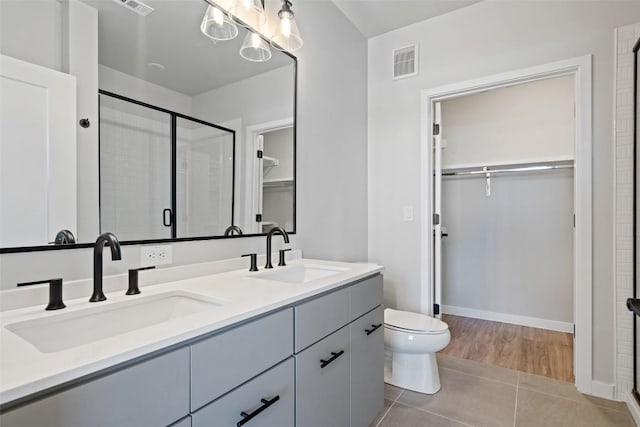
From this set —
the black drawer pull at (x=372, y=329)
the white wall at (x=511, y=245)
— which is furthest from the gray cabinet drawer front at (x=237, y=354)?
the white wall at (x=511, y=245)

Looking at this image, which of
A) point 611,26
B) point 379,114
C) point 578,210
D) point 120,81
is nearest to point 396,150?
point 379,114

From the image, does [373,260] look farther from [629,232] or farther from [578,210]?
[629,232]

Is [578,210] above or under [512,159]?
under

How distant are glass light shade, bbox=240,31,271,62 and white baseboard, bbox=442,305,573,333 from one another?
311 centimetres

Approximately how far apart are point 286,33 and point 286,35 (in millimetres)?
10

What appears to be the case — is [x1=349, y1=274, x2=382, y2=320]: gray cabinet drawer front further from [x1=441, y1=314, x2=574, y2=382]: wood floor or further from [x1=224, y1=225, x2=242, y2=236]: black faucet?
[x1=441, y1=314, x2=574, y2=382]: wood floor

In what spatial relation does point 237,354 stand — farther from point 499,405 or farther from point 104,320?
point 499,405

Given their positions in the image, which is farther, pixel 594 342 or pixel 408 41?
pixel 408 41

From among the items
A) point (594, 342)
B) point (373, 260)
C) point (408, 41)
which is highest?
point (408, 41)

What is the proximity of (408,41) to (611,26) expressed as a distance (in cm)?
128

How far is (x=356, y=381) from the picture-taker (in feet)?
4.91

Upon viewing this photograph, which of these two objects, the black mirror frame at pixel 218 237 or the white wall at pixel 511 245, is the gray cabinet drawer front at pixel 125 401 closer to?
the black mirror frame at pixel 218 237

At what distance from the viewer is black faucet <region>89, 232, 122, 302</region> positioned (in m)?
0.94

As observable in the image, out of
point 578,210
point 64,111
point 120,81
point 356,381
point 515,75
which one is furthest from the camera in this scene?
point 515,75
